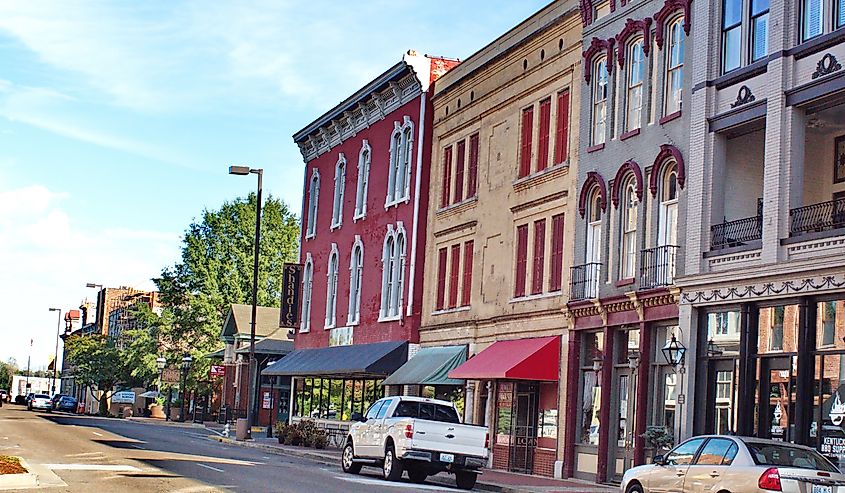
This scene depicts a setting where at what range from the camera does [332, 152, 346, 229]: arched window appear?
48.8 m

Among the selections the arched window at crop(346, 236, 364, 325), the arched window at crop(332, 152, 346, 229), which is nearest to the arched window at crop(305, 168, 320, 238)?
the arched window at crop(332, 152, 346, 229)

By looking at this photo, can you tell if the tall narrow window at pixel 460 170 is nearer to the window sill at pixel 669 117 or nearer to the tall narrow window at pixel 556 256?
the tall narrow window at pixel 556 256

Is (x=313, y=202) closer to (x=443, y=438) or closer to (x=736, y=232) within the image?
(x=443, y=438)

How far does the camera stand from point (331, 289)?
48.9 meters

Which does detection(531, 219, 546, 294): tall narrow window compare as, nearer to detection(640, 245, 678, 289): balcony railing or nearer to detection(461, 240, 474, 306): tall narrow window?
detection(461, 240, 474, 306): tall narrow window

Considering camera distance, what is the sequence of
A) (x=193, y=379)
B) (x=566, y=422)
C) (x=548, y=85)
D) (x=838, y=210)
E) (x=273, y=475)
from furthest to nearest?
(x=193, y=379)
(x=548, y=85)
(x=566, y=422)
(x=273, y=475)
(x=838, y=210)

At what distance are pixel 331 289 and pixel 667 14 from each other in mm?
24447

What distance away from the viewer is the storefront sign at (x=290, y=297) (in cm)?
5197

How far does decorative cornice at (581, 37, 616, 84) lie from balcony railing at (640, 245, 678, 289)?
17.2 feet

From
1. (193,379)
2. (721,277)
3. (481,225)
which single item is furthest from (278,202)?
(721,277)

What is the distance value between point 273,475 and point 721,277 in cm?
965

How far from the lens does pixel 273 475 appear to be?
82.1 ft

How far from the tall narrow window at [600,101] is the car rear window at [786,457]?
44.7 feet

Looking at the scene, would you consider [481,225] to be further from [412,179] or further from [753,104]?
[753,104]
